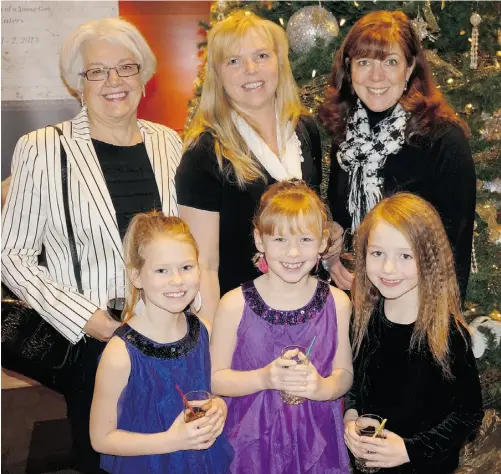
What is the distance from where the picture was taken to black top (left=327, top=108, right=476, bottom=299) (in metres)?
2.56

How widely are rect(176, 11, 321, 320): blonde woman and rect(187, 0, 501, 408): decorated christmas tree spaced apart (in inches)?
30.9

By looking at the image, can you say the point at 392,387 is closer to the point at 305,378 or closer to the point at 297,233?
the point at 305,378

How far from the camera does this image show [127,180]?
257 cm

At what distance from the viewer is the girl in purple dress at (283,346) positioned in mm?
2191

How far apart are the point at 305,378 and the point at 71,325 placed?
902mm

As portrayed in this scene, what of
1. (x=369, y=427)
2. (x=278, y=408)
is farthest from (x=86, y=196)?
(x=369, y=427)

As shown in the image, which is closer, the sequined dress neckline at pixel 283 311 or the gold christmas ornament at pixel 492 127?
the sequined dress neckline at pixel 283 311

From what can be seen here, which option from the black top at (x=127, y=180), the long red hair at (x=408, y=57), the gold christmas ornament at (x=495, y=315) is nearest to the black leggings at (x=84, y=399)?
the black top at (x=127, y=180)

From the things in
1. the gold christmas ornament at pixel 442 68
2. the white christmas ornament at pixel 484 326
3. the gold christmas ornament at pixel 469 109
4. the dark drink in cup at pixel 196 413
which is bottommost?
the white christmas ornament at pixel 484 326

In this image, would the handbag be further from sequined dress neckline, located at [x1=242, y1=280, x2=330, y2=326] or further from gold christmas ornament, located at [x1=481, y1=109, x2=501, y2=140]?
gold christmas ornament, located at [x1=481, y1=109, x2=501, y2=140]

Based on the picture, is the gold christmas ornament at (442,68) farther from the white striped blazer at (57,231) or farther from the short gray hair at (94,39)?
the white striped blazer at (57,231)

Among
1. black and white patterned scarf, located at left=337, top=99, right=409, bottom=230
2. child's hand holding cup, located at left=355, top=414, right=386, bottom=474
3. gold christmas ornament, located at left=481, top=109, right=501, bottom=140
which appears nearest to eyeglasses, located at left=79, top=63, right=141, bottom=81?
black and white patterned scarf, located at left=337, top=99, right=409, bottom=230

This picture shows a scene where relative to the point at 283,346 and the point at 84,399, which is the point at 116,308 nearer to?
the point at 84,399

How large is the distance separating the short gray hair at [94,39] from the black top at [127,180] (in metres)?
0.31
